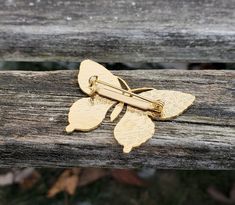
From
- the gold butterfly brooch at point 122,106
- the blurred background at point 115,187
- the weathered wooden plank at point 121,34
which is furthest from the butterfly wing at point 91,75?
the blurred background at point 115,187

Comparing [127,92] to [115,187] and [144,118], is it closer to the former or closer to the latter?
[144,118]

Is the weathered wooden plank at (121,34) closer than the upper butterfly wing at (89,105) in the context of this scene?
No

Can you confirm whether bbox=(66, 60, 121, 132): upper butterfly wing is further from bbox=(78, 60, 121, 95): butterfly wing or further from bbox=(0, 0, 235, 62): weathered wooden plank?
bbox=(0, 0, 235, 62): weathered wooden plank

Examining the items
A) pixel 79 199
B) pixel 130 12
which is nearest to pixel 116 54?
pixel 130 12

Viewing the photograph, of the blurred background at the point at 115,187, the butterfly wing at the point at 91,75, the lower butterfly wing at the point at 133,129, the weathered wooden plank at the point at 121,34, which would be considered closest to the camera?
the lower butterfly wing at the point at 133,129

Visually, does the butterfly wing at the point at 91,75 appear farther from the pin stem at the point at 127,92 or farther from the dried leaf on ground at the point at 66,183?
the dried leaf on ground at the point at 66,183

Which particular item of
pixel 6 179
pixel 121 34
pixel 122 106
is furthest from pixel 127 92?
pixel 6 179

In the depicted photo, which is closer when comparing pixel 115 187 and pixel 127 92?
pixel 127 92

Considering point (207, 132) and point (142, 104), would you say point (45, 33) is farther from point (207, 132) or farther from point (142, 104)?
point (207, 132)
